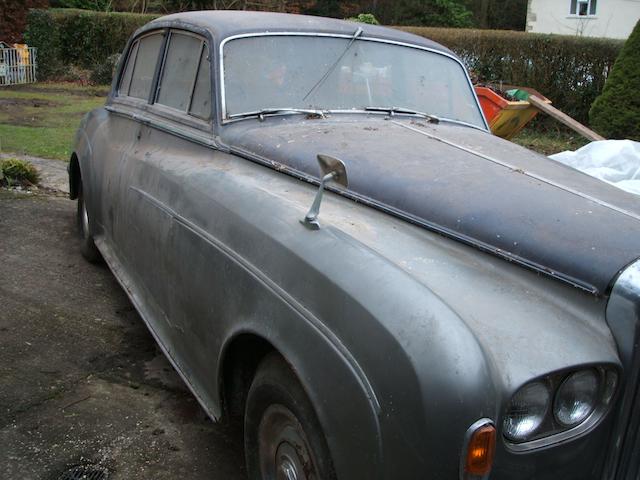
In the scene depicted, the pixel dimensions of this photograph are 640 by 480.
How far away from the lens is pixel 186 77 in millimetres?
3533

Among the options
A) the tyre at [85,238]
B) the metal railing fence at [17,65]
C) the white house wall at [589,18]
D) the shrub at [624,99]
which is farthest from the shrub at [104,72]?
the white house wall at [589,18]

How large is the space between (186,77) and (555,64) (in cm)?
1167

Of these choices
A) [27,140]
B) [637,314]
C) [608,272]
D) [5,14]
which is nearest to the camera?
[637,314]

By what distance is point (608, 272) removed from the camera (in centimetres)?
188

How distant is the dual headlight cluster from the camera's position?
64.6 inches

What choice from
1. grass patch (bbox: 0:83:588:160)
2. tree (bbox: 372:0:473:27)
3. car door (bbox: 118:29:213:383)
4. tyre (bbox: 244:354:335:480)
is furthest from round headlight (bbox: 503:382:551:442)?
tree (bbox: 372:0:473:27)

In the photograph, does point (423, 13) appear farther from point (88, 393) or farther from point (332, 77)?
point (88, 393)

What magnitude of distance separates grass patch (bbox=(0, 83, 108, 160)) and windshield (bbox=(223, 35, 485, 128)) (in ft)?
19.1

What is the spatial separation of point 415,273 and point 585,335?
19.5 inches

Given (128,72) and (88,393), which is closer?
(88,393)

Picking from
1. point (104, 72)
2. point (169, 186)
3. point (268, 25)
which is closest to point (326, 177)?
point (169, 186)

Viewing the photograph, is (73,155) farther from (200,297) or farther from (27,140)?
(27,140)

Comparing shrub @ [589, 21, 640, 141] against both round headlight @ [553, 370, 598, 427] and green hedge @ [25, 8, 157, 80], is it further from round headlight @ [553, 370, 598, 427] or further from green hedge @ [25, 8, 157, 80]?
green hedge @ [25, 8, 157, 80]

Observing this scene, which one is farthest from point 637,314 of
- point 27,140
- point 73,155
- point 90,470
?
point 27,140
